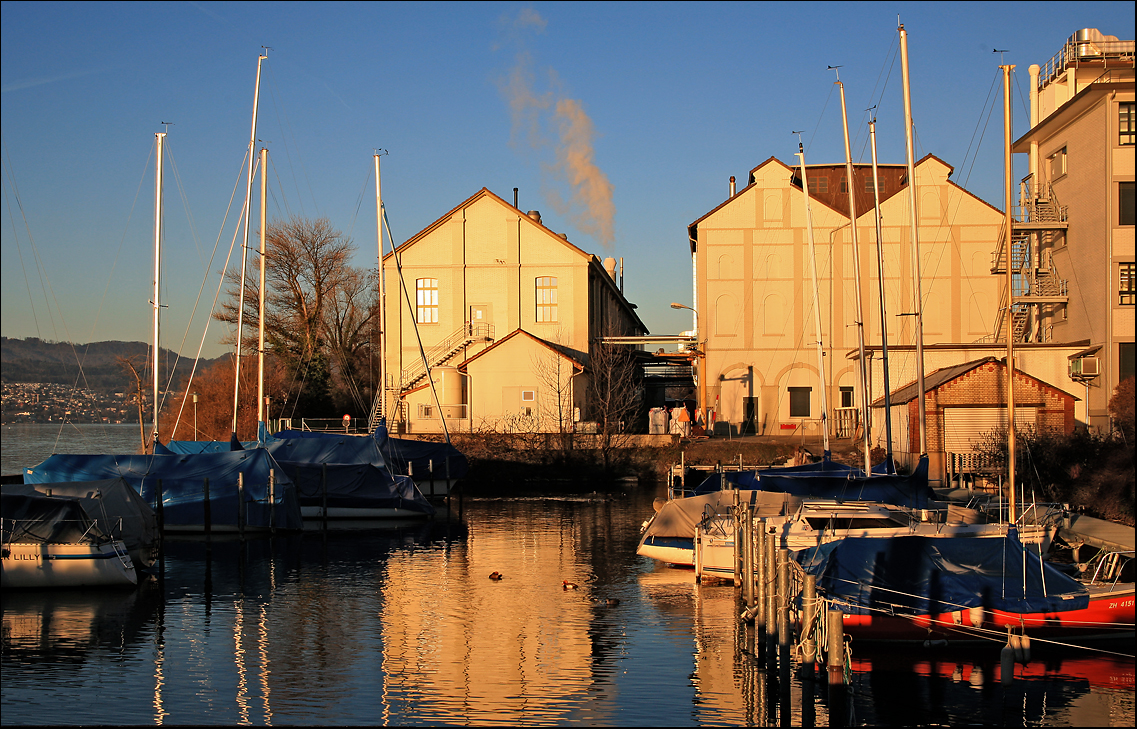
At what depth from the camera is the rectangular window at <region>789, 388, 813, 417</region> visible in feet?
198

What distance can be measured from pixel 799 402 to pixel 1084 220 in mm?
20469

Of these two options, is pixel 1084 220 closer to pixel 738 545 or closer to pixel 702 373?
pixel 702 373

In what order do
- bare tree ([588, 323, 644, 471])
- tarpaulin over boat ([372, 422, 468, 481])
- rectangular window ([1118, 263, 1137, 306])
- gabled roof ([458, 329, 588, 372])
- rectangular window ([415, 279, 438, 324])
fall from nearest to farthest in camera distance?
rectangular window ([1118, 263, 1137, 306]), tarpaulin over boat ([372, 422, 468, 481]), bare tree ([588, 323, 644, 471]), gabled roof ([458, 329, 588, 372]), rectangular window ([415, 279, 438, 324])

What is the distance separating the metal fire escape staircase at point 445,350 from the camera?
2430 inches

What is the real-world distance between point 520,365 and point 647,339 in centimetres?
991

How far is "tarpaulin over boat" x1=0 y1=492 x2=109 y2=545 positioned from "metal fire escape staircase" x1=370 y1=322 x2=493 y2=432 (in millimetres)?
38483

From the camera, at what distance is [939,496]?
1266 inches

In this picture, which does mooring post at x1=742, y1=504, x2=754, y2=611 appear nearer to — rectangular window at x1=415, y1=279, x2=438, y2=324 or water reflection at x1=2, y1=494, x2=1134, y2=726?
water reflection at x1=2, y1=494, x2=1134, y2=726

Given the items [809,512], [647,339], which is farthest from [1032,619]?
[647,339]

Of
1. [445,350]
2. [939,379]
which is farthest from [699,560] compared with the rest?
[445,350]

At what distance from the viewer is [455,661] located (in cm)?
1697

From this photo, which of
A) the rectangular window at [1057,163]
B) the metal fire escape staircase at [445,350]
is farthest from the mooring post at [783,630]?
the metal fire escape staircase at [445,350]

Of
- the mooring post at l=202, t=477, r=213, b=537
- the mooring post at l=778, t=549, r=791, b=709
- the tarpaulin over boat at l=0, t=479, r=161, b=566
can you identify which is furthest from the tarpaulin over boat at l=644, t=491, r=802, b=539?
the mooring post at l=202, t=477, r=213, b=537

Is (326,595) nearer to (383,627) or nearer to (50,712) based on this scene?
(383,627)
